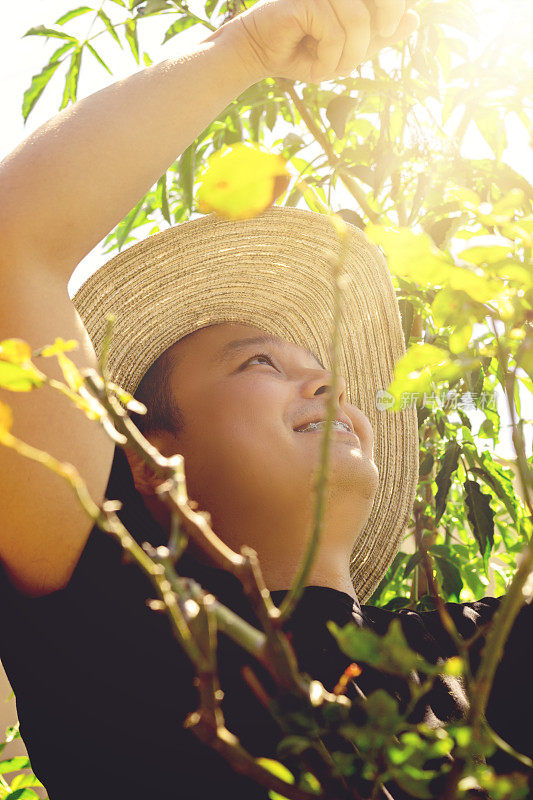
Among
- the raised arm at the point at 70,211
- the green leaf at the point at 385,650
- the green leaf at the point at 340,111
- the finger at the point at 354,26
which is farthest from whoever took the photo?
the green leaf at the point at 340,111

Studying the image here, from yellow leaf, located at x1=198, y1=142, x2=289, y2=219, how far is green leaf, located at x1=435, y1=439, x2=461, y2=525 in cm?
97

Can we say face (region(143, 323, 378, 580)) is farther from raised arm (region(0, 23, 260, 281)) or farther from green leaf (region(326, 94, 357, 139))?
green leaf (region(326, 94, 357, 139))

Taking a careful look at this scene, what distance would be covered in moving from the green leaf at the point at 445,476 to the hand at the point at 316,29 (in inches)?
25.6

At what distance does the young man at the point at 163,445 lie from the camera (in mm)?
668

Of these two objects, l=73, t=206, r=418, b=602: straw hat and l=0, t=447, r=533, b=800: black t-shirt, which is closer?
l=0, t=447, r=533, b=800: black t-shirt

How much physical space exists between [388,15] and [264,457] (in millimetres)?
572

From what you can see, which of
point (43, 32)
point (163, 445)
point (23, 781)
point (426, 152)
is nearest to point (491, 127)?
point (426, 152)

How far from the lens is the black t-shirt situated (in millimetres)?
660

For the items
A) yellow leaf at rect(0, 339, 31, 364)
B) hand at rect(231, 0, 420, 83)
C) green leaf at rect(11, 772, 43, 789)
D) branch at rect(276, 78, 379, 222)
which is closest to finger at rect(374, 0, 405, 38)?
hand at rect(231, 0, 420, 83)

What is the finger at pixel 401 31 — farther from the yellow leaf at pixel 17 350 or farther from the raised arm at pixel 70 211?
the yellow leaf at pixel 17 350

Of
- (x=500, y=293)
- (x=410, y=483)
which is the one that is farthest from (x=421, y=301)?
(x=500, y=293)

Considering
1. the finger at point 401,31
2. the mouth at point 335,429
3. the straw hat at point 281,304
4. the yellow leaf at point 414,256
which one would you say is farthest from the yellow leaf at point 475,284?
the straw hat at point 281,304

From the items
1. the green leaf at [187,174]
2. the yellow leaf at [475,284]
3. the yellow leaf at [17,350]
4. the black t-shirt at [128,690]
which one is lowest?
the black t-shirt at [128,690]

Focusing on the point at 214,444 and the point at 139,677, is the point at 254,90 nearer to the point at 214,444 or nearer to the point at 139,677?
the point at 214,444
